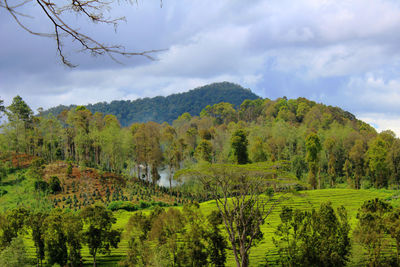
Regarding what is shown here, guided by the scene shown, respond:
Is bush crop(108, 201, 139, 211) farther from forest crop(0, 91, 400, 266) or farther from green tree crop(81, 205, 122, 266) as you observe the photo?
green tree crop(81, 205, 122, 266)

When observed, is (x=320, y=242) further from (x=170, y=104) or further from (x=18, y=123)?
(x=170, y=104)

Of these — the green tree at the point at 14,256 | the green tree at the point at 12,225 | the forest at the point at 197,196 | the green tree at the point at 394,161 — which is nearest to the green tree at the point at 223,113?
the forest at the point at 197,196

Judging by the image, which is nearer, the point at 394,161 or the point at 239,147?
the point at 239,147

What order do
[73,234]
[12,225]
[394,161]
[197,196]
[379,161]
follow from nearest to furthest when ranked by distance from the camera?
1. [73,234]
2. [12,225]
3. [379,161]
4. [394,161]
5. [197,196]

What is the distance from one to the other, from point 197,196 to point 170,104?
123 m

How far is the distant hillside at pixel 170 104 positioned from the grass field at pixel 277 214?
118290 millimetres

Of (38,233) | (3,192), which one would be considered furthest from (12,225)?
(3,192)

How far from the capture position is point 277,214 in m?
34.1

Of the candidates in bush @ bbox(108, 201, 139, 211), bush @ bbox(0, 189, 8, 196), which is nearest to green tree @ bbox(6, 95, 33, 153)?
bush @ bbox(0, 189, 8, 196)

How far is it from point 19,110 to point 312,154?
4351 cm

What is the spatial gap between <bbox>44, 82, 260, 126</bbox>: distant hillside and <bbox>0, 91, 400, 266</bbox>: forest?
248ft

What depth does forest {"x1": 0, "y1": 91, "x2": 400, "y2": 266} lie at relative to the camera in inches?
735

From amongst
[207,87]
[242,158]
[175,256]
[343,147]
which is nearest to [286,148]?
[343,147]

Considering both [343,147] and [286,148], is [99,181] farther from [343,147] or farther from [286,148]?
[343,147]
